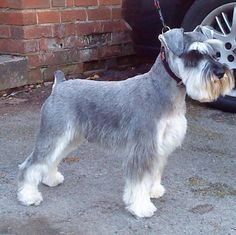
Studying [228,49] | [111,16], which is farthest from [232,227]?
[111,16]

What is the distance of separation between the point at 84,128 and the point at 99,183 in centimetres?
58

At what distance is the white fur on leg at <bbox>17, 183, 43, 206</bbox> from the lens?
4.08m

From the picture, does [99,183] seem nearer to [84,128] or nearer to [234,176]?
[84,128]

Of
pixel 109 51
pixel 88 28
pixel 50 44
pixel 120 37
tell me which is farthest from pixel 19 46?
pixel 120 37

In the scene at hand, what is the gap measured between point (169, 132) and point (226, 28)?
7.55 ft

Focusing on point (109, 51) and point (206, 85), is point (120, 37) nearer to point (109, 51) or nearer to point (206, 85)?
point (109, 51)

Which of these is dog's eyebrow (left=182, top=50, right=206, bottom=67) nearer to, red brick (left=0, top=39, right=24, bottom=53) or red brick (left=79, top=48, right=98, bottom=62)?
red brick (left=0, top=39, right=24, bottom=53)

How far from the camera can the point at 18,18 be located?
6.73 m

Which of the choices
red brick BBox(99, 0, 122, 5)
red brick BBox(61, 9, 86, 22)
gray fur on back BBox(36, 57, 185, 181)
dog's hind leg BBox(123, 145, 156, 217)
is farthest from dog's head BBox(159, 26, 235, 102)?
red brick BBox(99, 0, 122, 5)

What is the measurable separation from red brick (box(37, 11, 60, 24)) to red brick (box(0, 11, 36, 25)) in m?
0.09

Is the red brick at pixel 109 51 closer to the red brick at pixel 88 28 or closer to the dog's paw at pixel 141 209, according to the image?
the red brick at pixel 88 28

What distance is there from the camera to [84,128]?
4074 mm

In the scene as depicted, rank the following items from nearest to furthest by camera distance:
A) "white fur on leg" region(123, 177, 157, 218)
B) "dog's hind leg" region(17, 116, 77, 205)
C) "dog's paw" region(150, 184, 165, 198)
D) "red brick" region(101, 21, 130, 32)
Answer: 1. "white fur on leg" region(123, 177, 157, 218)
2. "dog's hind leg" region(17, 116, 77, 205)
3. "dog's paw" region(150, 184, 165, 198)
4. "red brick" region(101, 21, 130, 32)

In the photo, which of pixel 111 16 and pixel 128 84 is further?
pixel 111 16
